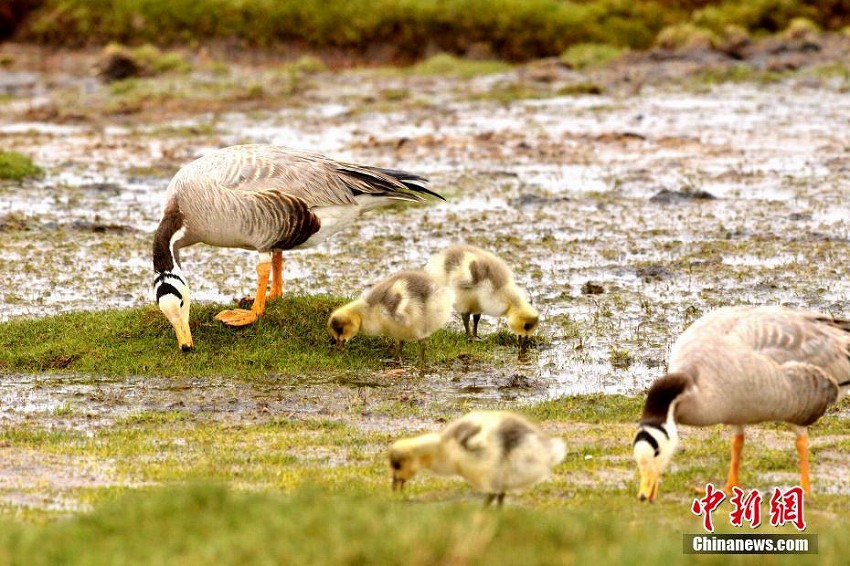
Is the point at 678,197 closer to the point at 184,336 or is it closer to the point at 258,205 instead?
the point at 258,205

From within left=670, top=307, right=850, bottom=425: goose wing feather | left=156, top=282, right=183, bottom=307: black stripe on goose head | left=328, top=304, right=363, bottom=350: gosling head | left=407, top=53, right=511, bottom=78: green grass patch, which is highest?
left=670, top=307, right=850, bottom=425: goose wing feather

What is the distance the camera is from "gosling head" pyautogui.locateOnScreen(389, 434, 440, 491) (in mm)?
6688

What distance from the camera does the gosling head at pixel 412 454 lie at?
669cm

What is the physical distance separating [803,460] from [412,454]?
2.35 m

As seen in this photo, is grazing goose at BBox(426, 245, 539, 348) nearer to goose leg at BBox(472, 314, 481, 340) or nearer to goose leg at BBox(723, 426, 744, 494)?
goose leg at BBox(472, 314, 481, 340)

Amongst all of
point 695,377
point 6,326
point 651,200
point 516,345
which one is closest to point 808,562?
point 695,377

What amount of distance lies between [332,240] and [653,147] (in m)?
7.46

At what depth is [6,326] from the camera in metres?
11.1

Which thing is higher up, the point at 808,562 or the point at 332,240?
A: the point at 808,562

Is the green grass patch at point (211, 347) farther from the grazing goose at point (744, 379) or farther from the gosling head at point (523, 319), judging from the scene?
the grazing goose at point (744, 379)

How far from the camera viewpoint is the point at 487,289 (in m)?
10.8

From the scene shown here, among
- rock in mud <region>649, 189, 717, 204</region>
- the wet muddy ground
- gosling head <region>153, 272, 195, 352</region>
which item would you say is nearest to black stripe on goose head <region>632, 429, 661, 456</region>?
the wet muddy ground

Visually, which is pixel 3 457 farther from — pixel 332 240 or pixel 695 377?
pixel 332 240

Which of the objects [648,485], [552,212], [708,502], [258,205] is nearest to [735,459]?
[708,502]
